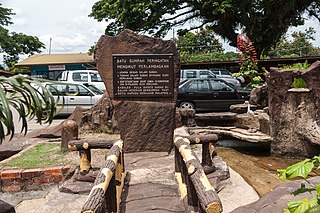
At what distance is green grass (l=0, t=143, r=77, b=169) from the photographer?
498cm

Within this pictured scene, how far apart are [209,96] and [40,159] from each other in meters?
7.25

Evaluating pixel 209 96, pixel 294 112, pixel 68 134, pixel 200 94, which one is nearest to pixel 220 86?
pixel 209 96

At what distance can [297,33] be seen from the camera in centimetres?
4153

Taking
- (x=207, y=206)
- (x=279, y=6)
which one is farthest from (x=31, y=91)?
(x=279, y=6)

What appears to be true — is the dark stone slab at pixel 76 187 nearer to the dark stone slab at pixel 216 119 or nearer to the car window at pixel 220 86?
the dark stone slab at pixel 216 119

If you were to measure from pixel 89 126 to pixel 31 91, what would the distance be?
21.9 ft

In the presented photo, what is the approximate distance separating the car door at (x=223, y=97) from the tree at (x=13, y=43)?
26458 millimetres

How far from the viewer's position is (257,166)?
671 centimetres

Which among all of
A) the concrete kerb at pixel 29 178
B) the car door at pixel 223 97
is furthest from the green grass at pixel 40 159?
the car door at pixel 223 97

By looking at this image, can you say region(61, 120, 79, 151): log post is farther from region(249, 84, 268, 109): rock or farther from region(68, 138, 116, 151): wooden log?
region(249, 84, 268, 109): rock

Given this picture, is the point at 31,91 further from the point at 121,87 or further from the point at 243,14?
the point at 243,14

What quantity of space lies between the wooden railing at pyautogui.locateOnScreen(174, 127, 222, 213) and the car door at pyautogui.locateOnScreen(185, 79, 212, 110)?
697 cm

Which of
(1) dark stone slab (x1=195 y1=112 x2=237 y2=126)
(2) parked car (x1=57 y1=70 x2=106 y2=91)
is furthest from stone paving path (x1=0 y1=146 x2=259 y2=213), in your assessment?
(2) parked car (x1=57 y1=70 x2=106 y2=91)

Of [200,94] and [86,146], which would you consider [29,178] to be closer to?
[86,146]
